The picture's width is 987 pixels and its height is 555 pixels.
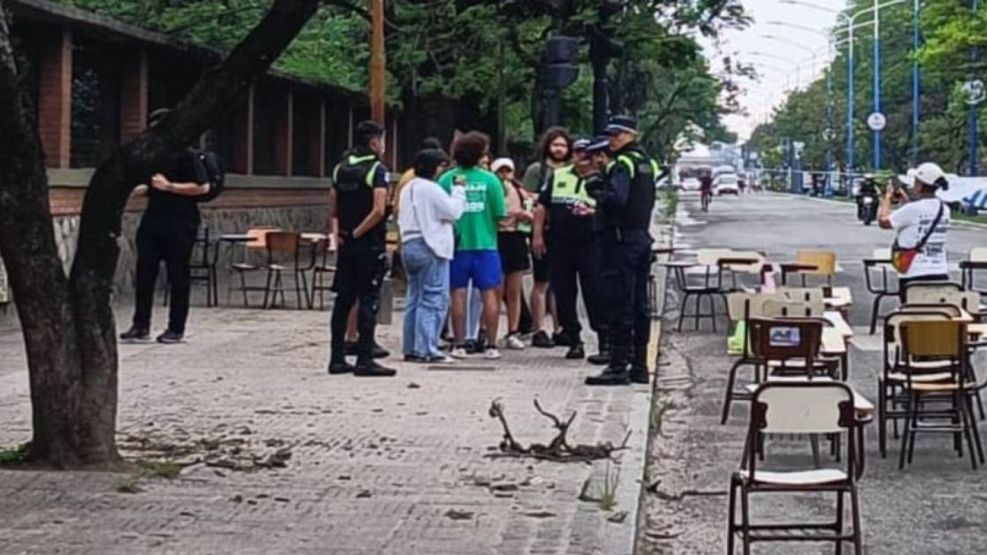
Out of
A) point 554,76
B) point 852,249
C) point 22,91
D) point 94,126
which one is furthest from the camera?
point 852,249

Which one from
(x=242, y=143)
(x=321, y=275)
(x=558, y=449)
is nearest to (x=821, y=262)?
(x=321, y=275)

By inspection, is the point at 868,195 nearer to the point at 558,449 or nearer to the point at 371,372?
the point at 371,372

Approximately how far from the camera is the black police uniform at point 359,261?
13.3 meters

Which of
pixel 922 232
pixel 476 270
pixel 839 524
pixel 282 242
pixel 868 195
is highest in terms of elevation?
pixel 868 195

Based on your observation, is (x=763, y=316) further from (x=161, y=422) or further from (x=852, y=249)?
(x=852, y=249)

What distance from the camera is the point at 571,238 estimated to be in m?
14.4

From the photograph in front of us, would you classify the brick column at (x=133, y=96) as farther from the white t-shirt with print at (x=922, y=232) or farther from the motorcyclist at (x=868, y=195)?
the motorcyclist at (x=868, y=195)

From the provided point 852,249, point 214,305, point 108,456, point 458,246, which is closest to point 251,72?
point 108,456

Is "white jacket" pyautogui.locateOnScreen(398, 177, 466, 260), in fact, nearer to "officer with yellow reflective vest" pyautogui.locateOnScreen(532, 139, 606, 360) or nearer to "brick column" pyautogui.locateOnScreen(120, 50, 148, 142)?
"officer with yellow reflective vest" pyautogui.locateOnScreen(532, 139, 606, 360)

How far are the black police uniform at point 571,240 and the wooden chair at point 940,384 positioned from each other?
3.88 metres

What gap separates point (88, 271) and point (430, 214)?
5.03 m

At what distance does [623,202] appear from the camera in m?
12.4

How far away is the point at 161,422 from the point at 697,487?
127 inches

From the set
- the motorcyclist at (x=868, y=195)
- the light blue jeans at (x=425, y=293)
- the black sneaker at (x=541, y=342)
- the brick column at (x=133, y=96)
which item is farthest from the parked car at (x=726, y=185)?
the light blue jeans at (x=425, y=293)
